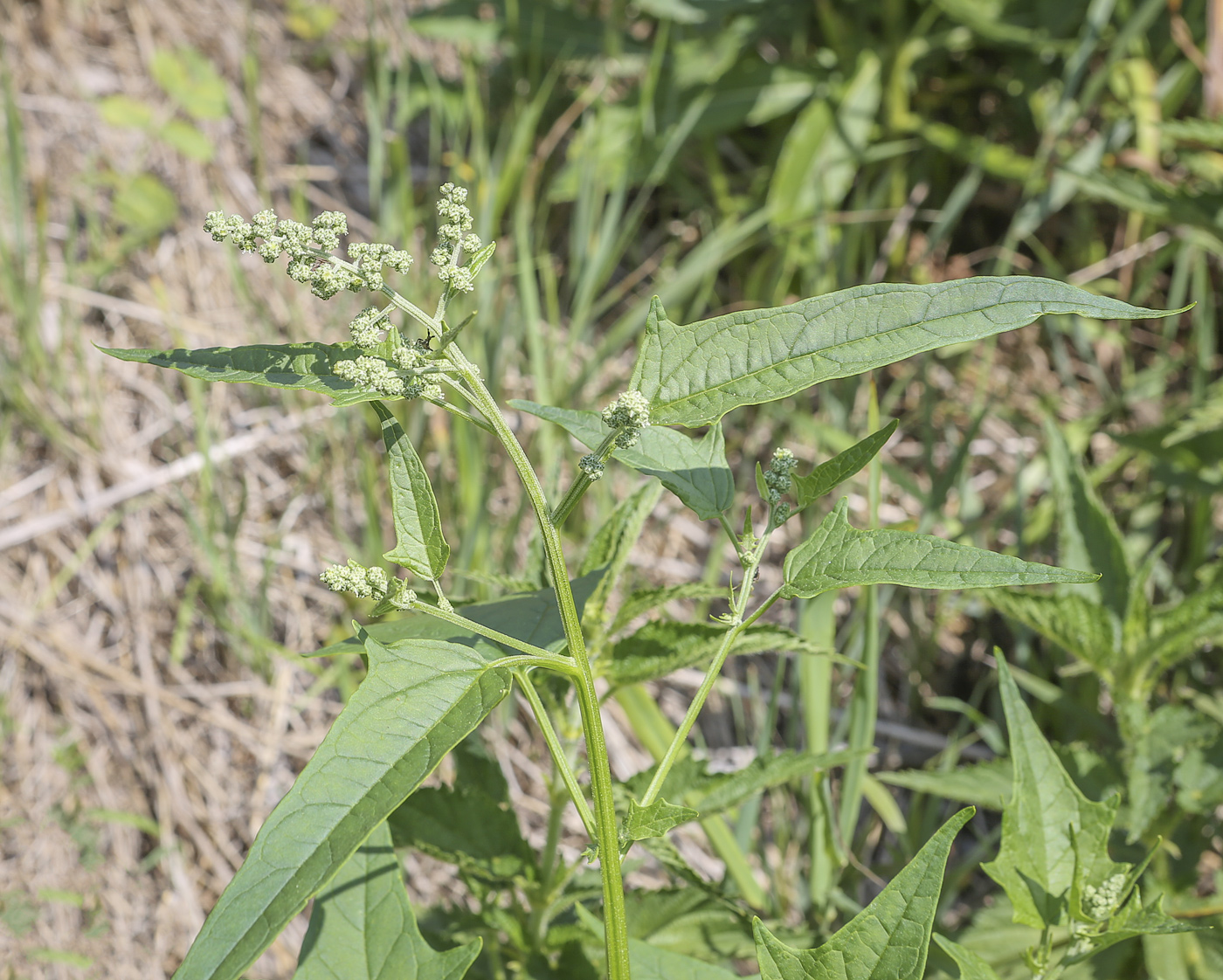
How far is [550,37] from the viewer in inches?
140

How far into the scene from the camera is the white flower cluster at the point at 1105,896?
4.13ft

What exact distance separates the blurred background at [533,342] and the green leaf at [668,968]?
0.99m

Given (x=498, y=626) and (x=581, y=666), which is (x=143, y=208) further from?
(x=581, y=666)

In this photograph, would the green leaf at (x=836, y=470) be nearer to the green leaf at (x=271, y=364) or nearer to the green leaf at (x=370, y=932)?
the green leaf at (x=271, y=364)

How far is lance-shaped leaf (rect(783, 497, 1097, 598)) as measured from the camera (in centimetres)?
94

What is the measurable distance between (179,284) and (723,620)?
3163 millimetres

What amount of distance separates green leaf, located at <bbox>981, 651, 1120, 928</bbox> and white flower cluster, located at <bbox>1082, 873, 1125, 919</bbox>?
0.03 meters

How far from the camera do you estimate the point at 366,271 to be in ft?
3.35

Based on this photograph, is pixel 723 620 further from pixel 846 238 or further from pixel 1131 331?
pixel 1131 331

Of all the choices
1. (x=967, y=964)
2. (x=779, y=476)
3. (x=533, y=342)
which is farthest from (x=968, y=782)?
(x=533, y=342)

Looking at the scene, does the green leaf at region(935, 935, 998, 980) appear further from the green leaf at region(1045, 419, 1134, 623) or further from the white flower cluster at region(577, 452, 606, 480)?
the green leaf at region(1045, 419, 1134, 623)

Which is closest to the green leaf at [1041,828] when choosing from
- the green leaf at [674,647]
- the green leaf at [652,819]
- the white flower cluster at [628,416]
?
the green leaf at [674,647]

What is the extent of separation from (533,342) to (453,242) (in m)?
1.77

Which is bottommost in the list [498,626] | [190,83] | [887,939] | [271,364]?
[887,939]
